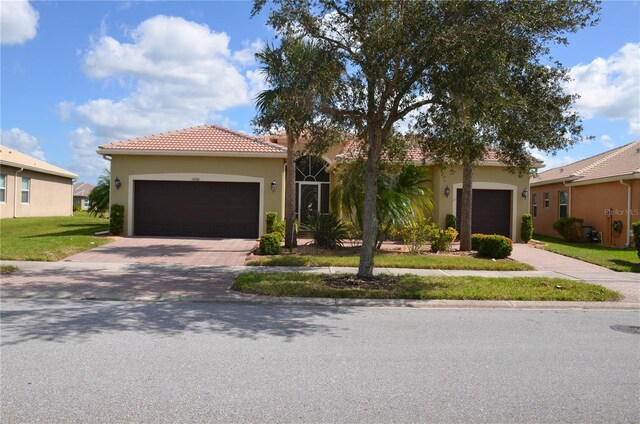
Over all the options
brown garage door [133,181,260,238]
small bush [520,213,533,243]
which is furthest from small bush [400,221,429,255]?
Answer: small bush [520,213,533,243]

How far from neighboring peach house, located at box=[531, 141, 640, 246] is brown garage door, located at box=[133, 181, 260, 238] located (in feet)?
34.9

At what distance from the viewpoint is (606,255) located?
16703 mm

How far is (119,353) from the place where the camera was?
574 cm

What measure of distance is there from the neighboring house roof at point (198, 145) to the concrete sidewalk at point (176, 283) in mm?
7174

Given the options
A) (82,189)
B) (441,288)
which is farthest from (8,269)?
(82,189)

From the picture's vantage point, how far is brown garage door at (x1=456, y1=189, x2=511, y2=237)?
70.0ft

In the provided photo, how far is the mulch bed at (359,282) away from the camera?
10.2 meters

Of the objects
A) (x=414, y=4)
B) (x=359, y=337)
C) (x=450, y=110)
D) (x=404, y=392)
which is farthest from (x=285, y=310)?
(x=414, y=4)

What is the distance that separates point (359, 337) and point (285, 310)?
2.04 metres

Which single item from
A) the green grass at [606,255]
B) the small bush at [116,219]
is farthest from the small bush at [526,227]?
the small bush at [116,219]

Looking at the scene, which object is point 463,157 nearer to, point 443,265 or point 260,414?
point 443,265

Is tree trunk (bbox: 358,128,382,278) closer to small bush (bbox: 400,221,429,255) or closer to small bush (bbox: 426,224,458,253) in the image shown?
small bush (bbox: 400,221,429,255)

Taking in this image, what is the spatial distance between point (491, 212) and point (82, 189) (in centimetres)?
6003

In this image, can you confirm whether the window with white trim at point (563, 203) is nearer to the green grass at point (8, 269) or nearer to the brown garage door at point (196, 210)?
the brown garage door at point (196, 210)
